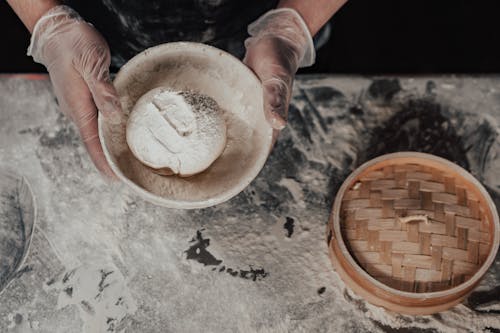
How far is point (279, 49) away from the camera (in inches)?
51.5

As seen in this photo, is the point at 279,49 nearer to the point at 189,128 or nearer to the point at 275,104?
the point at 275,104

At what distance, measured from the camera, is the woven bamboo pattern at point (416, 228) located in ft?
3.65

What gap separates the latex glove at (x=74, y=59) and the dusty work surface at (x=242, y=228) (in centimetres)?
15

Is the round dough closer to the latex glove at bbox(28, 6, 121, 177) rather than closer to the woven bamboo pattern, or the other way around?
the latex glove at bbox(28, 6, 121, 177)

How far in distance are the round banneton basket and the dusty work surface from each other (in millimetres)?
147

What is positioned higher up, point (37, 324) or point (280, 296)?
point (37, 324)

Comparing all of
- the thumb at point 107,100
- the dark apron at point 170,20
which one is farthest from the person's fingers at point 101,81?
the dark apron at point 170,20

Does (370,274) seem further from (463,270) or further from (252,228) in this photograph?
(252,228)

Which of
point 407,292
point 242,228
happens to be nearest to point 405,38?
point 242,228

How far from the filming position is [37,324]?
4.07 feet

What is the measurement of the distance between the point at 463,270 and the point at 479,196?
0.60 feet

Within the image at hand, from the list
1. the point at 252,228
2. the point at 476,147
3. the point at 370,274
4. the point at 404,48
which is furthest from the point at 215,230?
the point at 404,48

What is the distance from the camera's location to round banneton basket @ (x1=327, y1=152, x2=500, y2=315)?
1105 mm

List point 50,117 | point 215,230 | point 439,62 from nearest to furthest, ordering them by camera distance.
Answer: point 215,230 < point 50,117 < point 439,62
